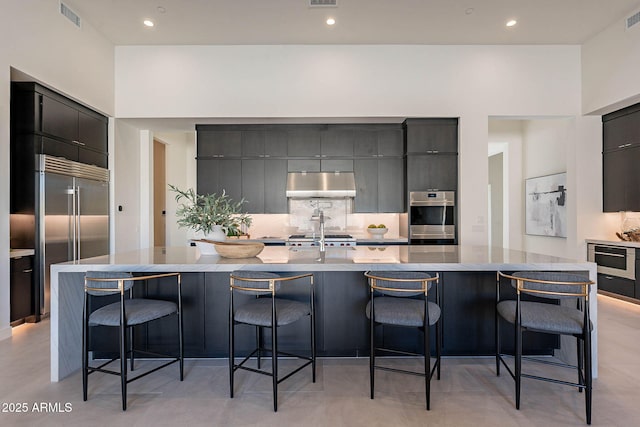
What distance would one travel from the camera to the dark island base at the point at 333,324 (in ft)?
9.34

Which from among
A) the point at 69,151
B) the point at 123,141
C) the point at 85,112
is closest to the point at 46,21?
the point at 85,112

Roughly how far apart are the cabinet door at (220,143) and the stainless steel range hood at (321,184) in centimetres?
98

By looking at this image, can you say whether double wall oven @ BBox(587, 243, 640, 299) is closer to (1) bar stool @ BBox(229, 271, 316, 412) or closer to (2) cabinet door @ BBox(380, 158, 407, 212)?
(2) cabinet door @ BBox(380, 158, 407, 212)

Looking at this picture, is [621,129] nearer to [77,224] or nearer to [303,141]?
[303,141]

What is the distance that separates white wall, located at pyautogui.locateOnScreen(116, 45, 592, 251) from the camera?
17.6 feet

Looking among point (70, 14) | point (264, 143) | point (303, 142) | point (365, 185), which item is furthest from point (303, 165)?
point (70, 14)

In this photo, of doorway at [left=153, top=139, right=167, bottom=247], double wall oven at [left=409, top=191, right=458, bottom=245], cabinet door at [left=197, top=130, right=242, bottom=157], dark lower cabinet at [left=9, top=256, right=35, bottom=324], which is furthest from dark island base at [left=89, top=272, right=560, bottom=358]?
doorway at [left=153, top=139, right=167, bottom=247]

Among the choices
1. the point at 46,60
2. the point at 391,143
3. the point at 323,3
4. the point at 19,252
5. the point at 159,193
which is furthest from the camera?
the point at 159,193

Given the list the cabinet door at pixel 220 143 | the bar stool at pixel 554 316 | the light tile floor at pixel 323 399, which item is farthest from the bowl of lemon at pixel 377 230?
the bar stool at pixel 554 316

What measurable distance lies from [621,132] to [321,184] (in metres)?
4.41

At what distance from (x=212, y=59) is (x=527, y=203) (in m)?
6.25

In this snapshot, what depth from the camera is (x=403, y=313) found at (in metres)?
2.27

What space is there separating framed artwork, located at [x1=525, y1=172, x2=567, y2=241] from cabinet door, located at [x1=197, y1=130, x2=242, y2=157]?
5300 millimetres

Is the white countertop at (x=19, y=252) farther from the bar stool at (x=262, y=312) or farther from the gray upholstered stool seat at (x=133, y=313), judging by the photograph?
the bar stool at (x=262, y=312)
